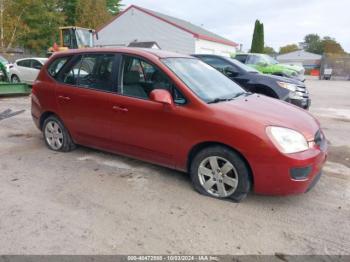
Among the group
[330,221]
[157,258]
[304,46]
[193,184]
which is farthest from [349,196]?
[304,46]

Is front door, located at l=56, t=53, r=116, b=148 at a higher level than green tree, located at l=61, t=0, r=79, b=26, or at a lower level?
lower

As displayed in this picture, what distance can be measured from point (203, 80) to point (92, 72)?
1.64 m

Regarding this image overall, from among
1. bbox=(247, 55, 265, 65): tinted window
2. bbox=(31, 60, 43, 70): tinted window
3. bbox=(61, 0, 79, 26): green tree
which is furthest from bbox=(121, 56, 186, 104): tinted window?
bbox=(61, 0, 79, 26): green tree

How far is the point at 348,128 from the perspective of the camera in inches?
297

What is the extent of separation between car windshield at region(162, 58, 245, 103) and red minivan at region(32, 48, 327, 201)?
0.7 inches

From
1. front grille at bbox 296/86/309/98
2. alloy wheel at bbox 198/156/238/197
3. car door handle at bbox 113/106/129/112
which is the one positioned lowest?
alloy wheel at bbox 198/156/238/197

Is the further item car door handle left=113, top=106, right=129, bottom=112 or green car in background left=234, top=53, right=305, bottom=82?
green car in background left=234, top=53, right=305, bottom=82

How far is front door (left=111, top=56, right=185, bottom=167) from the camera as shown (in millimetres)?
3836

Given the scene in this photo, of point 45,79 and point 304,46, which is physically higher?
point 304,46

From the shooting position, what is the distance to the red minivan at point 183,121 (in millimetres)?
3336

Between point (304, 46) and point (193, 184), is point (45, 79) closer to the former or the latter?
point (193, 184)

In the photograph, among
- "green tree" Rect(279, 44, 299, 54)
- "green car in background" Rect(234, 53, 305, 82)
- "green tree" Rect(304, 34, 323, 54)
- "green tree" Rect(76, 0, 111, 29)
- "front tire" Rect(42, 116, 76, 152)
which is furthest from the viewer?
"green tree" Rect(279, 44, 299, 54)

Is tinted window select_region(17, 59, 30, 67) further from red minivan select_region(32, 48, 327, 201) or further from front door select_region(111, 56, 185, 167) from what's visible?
front door select_region(111, 56, 185, 167)

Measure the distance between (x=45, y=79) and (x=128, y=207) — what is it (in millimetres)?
2853
